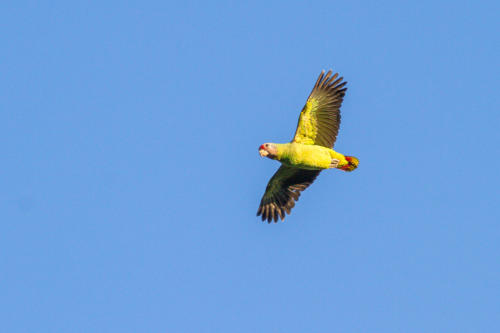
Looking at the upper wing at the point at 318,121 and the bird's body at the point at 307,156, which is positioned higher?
the upper wing at the point at 318,121

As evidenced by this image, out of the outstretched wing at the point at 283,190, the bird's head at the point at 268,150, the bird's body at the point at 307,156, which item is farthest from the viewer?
the outstretched wing at the point at 283,190

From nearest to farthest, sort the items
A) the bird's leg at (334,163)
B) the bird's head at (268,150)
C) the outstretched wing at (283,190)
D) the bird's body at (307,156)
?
the bird's head at (268,150)
the bird's body at (307,156)
the bird's leg at (334,163)
the outstretched wing at (283,190)

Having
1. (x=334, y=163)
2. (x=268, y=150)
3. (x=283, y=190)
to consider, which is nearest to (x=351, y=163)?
(x=334, y=163)

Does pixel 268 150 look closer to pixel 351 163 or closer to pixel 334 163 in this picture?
pixel 334 163

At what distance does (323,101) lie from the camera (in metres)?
25.0

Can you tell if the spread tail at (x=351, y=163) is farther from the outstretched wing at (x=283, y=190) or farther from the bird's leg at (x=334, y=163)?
the outstretched wing at (x=283, y=190)

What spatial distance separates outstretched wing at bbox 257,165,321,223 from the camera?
26.0m

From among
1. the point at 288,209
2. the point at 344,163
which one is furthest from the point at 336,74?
the point at 288,209

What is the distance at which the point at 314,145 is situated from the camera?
968 inches

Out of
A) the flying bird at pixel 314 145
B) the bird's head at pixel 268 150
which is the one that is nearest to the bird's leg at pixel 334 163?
the flying bird at pixel 314 145

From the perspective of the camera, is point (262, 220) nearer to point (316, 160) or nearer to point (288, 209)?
point (288, 209)

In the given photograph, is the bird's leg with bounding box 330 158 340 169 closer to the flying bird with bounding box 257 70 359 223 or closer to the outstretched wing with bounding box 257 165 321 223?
the flying bird with bounding box 257 70 359 223

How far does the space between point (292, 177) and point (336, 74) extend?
3.56m

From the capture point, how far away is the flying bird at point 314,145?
24.0 metres
